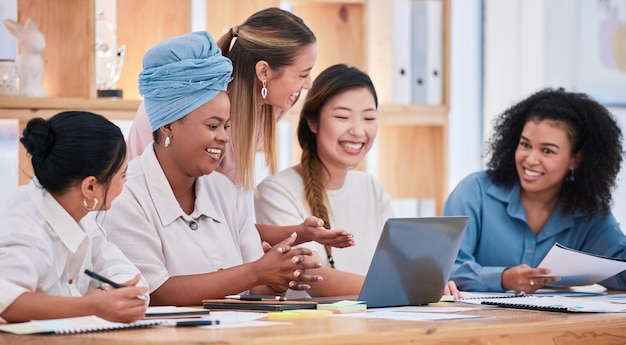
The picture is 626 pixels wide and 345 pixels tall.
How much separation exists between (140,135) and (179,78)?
0.52m

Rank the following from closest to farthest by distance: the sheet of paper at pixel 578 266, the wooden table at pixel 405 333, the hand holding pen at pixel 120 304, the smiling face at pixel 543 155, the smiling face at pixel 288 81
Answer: the wooden table at pixel 405 333 → the hand holding pen at pixel 120 304 → the sheet of paper at pixel 578 266 → the smiling face at pixel 288 81 → the smiling face at pixel 543 155

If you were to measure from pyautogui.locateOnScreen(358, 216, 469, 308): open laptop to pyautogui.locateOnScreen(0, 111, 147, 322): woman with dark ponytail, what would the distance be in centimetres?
53

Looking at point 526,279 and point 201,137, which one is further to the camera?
point 526,279

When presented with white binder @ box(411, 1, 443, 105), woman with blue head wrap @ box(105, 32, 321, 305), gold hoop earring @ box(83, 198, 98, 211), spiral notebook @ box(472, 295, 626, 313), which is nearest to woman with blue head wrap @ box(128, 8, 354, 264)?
woman with blue head wrap @ box(105, 32, 321, 305)

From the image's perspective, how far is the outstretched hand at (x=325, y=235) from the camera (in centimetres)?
237

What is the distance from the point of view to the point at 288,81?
9.25ft

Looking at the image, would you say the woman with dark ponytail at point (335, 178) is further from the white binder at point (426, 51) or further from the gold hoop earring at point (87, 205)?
the white binder at point (426, 51)

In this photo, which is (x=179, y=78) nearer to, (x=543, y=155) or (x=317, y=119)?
(x=317, y=119)

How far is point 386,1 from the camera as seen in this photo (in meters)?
4.14

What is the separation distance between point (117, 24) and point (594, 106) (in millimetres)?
1768

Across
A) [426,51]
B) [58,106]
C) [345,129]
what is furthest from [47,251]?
[426,51]

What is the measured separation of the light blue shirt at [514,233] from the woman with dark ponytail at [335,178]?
328 mm

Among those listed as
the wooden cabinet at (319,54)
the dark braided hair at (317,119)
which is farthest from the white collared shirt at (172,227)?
the wooden cabinet at (319,54)

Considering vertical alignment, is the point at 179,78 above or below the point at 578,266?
above
